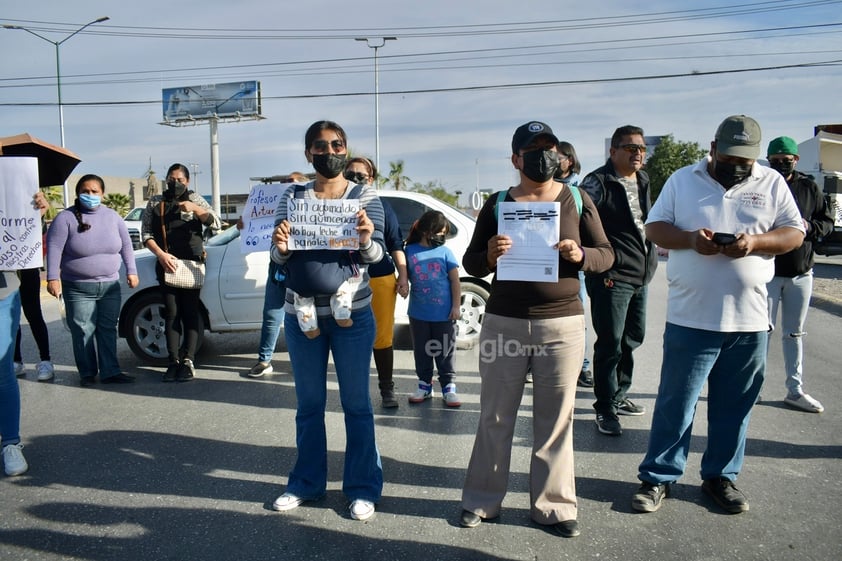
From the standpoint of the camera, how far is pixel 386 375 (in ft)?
18.2

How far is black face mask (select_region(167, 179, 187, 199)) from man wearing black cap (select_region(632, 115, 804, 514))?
14.4 ft

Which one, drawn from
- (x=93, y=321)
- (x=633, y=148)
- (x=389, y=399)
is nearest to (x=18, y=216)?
(x=93, y=321)

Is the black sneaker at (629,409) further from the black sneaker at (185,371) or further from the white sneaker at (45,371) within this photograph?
the white sneaker at (45,371)

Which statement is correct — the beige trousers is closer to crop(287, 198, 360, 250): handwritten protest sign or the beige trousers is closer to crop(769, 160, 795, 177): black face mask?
crop(287, 198, 360, 250): handwritten protest sign

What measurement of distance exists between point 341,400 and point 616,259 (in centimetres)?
224

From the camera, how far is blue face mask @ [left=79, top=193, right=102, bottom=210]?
6.04m

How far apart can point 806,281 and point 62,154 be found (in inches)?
225

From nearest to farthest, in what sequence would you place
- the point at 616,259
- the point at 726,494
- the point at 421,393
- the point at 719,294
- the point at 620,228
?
1. the point at 719,294
2. the point at 726,494
3. the point at 616,259
4. the point at 620,228
5. the point at 421,393

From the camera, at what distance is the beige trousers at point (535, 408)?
3.32 meters

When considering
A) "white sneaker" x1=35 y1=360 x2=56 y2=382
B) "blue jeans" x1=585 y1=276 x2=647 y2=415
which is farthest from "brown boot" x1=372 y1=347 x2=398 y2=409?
"white sneaker" x1=35 y1=360 x2=56 y2=382

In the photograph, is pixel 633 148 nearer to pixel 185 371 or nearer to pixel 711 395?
pixel 711 395

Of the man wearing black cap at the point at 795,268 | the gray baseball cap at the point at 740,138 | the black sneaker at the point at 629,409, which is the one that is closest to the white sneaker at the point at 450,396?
the black sneaker at the point at 629,409

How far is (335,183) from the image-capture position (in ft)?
11.7

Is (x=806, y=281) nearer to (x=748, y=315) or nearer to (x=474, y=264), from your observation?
(x=748, y=315)
